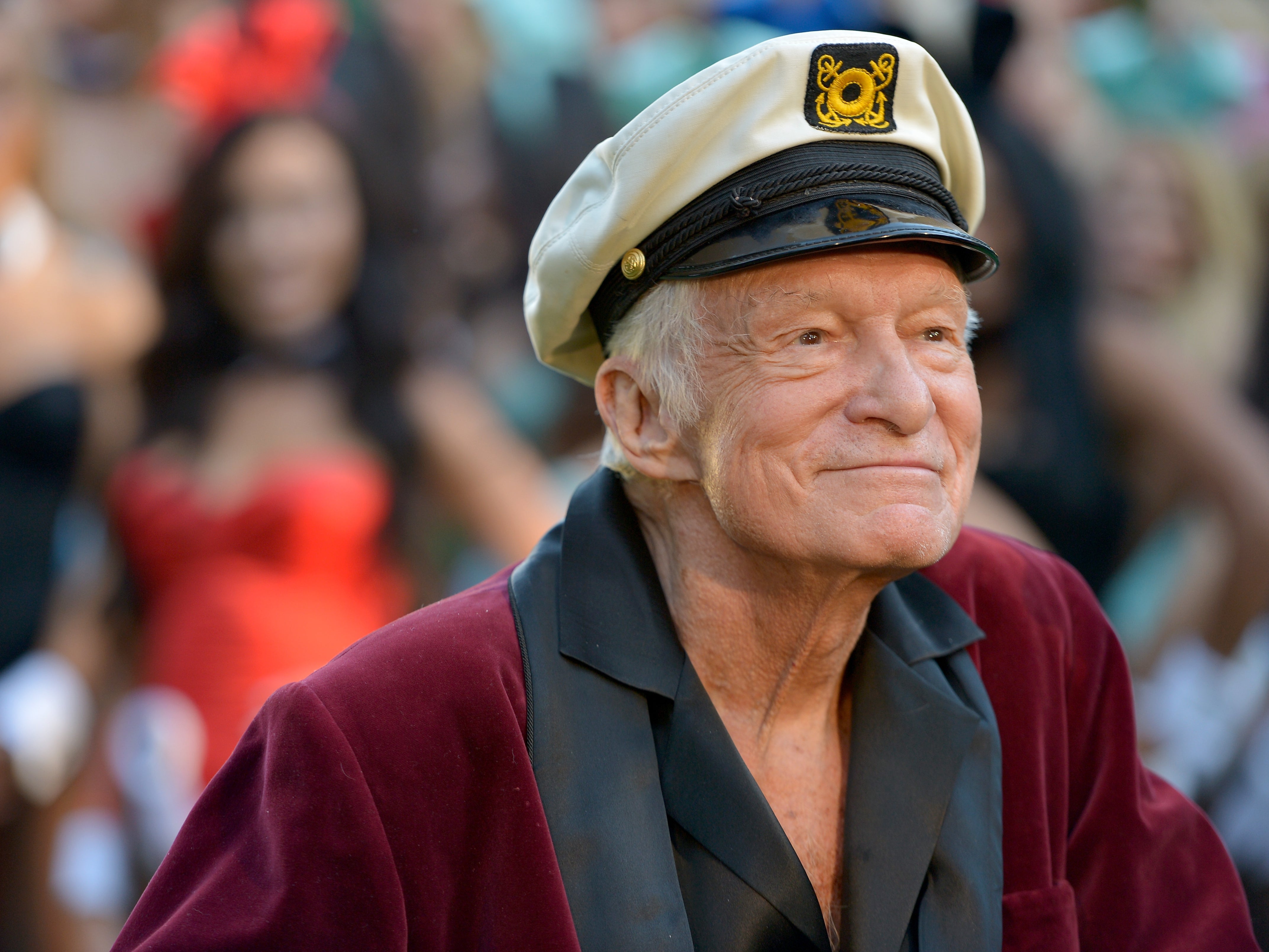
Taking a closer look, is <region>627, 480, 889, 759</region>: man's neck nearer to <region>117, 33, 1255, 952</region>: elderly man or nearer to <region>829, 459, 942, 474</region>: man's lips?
<region>117, 33, 1255, 952</region>: elderly man

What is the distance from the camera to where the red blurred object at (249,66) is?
511 centimetres

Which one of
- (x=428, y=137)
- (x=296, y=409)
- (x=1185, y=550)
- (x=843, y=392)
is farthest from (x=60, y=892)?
(x=1185, y=550)

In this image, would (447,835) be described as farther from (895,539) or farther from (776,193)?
(776,193)

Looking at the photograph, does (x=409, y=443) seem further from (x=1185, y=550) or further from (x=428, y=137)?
(x=1185, y=550)

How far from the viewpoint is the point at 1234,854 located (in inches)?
187

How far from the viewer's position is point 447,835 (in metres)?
1.77

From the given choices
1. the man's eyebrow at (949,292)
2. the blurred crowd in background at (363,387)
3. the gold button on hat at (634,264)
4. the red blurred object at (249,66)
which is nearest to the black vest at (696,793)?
the gold button on hat at (634,264)

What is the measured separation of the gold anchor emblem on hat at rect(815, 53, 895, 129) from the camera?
1.87 m

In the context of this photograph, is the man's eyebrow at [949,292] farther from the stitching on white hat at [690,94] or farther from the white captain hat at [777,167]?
the stitching on white hat at [690,94]

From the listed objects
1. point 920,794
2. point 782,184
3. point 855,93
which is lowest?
point 920,794

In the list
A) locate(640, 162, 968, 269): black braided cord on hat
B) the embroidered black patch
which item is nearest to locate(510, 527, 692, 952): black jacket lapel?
locate(640, 162, 968, 269): black braided cord on hat

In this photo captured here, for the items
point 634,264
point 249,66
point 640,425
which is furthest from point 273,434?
point 634,264

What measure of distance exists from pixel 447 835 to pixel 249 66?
423cm

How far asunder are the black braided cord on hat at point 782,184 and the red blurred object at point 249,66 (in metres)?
3.48
